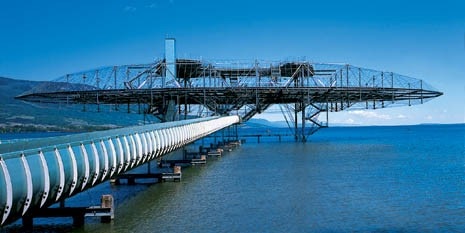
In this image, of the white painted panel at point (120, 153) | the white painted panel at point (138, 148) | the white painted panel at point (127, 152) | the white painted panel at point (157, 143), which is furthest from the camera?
the white painted panel at point (157, 143)

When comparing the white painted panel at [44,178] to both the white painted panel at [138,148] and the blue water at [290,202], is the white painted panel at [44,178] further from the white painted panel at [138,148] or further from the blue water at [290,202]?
the white painted panel at [138,148]

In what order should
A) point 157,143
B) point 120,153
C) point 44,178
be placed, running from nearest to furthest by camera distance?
point 44,178 → point 120,153 → point 157,143

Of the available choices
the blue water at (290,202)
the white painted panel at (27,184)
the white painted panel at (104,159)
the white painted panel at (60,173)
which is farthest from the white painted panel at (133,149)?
the white painted panel at (27,184)

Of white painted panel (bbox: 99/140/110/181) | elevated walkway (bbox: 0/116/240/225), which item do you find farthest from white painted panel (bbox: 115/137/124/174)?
white painted panel (bbox: 99/140/110/181)

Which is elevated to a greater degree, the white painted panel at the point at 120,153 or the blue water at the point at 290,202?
the white painted panel at the point at 120,153

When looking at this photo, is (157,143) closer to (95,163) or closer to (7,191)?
(95,163)

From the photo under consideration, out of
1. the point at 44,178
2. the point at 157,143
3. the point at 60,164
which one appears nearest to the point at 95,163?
the point at 60,164

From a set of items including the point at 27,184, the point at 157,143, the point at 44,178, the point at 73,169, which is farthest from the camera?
the point at 157,143

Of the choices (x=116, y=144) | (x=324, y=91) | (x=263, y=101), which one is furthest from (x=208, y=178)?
(x=263, y=101)

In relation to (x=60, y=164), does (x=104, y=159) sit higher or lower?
lower

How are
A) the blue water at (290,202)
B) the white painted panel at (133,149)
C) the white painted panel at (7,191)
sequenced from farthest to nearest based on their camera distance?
the white painted panel at (133,149) < the blue water at (290,202) < the white painted panel at (7,191)

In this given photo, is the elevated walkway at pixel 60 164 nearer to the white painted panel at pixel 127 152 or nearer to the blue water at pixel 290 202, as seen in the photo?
the white painted panel at pixel 127 152

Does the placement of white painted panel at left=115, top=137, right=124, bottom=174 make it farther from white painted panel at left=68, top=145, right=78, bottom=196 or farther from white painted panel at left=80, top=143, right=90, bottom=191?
white painted panel at left=68, top=145, right=78, bottom=196

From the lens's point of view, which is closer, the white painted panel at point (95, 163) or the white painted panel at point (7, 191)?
the white painted panel at point (7, 191)
